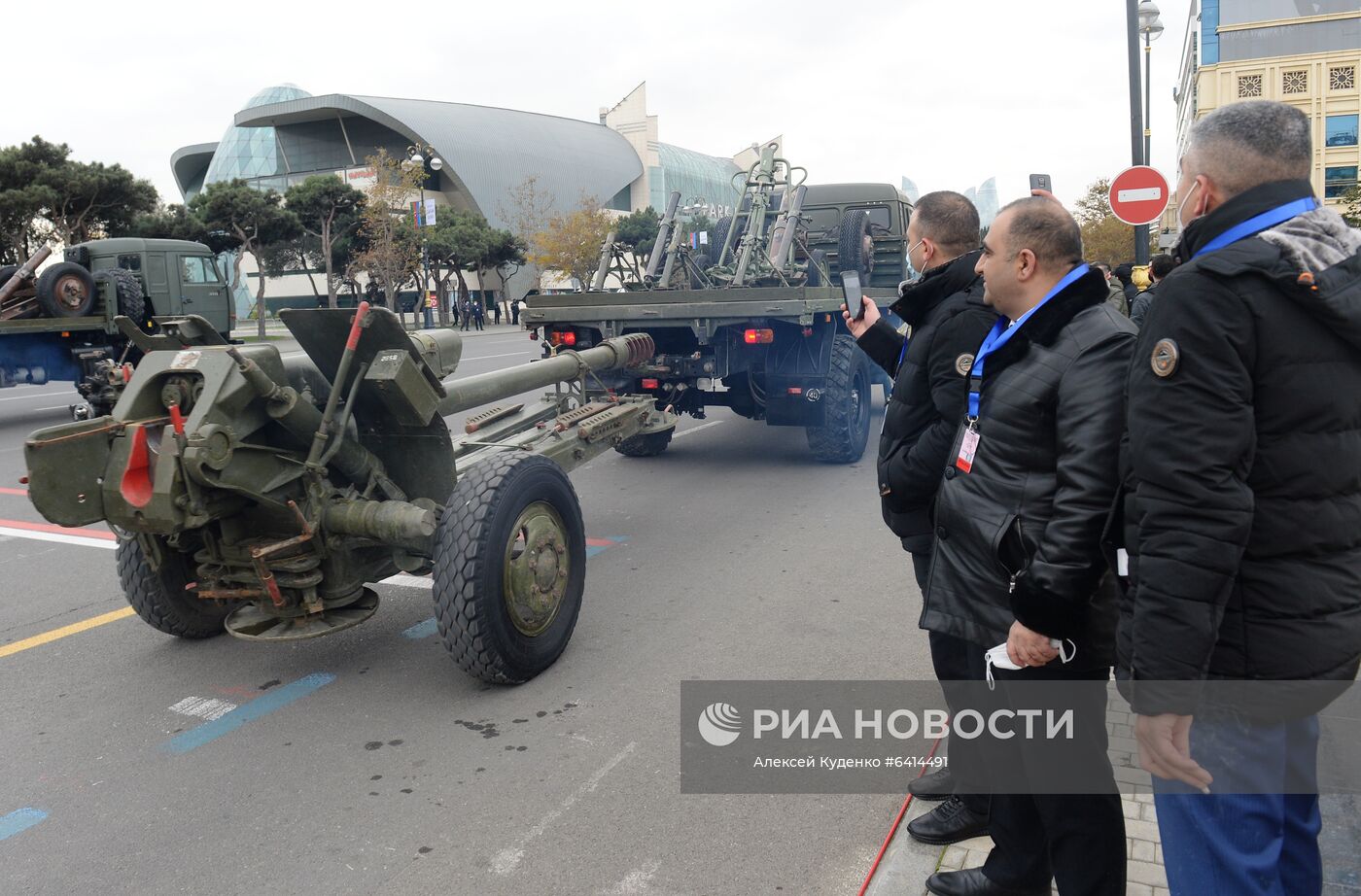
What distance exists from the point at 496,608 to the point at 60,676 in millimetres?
2206

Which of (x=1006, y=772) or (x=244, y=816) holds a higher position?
(x=1006, y=772)

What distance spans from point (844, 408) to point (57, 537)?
6221mm

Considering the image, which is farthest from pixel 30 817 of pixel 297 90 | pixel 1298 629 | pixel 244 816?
pixel 297 90

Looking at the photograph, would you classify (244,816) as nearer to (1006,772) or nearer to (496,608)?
(496,608)

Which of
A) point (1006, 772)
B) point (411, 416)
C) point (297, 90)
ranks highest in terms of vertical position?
point (297, 90)

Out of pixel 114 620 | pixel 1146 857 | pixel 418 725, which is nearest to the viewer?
pixel 1146 857

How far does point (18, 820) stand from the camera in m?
3.32

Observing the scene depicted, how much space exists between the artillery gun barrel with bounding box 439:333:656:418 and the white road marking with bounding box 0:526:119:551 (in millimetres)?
2863

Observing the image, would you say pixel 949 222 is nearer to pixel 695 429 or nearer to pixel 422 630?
pixel 422 630

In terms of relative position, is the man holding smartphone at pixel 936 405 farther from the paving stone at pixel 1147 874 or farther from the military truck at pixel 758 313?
the military truck at pixel 758 313

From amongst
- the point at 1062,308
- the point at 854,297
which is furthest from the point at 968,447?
the point at 854,297

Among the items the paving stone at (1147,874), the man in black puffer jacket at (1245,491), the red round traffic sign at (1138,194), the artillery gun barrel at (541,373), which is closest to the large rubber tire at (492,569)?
the artillery gun barrel at (541,373)

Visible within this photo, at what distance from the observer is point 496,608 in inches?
160

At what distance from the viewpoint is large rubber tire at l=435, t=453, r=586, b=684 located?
4.00 metres
